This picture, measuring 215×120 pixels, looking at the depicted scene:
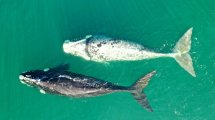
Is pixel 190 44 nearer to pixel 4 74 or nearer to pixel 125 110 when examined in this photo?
pixel 125 110

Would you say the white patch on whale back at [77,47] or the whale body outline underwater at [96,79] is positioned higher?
the white patch on whale back at [77,47]

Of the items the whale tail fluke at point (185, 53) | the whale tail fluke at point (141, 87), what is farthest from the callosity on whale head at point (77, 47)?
the whale tail fluke at point (185, 53)

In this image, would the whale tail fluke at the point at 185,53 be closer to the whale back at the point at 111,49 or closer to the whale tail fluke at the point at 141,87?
the whale tail fluke at the point at 141,87

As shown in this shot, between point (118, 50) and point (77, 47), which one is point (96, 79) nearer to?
point (118, 50)

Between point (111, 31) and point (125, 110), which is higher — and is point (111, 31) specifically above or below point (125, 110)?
above

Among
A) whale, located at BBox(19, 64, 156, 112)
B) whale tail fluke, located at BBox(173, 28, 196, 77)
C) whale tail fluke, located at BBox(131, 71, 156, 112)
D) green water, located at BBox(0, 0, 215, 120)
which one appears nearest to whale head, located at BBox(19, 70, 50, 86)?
whale, located at BBox(19, 64, 156, 112)

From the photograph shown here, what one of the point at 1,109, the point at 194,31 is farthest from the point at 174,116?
the point at 1,109

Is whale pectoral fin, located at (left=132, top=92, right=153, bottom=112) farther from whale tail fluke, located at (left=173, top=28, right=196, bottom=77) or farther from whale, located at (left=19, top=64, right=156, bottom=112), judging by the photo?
whale tail fluke, located at (left=173, top=28, right=196, bottom=77)
